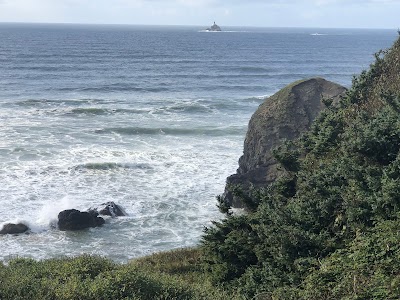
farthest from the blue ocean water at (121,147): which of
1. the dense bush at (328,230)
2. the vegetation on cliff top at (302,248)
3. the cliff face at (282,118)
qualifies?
the dense bush at (328,230)

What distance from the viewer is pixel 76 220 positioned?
2348 cm

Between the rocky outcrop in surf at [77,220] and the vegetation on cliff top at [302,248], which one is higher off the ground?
the vegetation on cliff top at [302,248]

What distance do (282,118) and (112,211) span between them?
429 inches

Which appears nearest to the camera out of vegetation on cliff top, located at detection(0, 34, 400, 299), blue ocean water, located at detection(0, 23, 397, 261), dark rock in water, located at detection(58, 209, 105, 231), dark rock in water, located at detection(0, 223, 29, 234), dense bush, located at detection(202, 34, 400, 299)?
vegetation on cliff top, located at detection(0, 34, 400, 299)

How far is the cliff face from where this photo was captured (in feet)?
95.9

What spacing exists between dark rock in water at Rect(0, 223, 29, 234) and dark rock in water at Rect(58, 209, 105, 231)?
148cm

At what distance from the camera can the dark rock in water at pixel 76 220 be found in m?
23.4

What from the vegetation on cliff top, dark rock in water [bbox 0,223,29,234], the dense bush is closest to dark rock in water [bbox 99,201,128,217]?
dark rock in water [bbox 0,223,29,234]

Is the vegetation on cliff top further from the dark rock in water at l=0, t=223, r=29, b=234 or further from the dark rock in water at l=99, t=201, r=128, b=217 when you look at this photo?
the dark rock in water at l=0, t=223, r=29, b=234

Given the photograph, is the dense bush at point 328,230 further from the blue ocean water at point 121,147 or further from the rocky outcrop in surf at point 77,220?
the rocky outcrop in surf at point 77,220

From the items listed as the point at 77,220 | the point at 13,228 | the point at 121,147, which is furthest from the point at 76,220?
the point at 121,147

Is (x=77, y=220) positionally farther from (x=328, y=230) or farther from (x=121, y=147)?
(x=121, y=147)

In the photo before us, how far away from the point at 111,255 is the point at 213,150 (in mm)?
17199

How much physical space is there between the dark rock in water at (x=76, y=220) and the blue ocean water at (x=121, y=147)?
39cm
